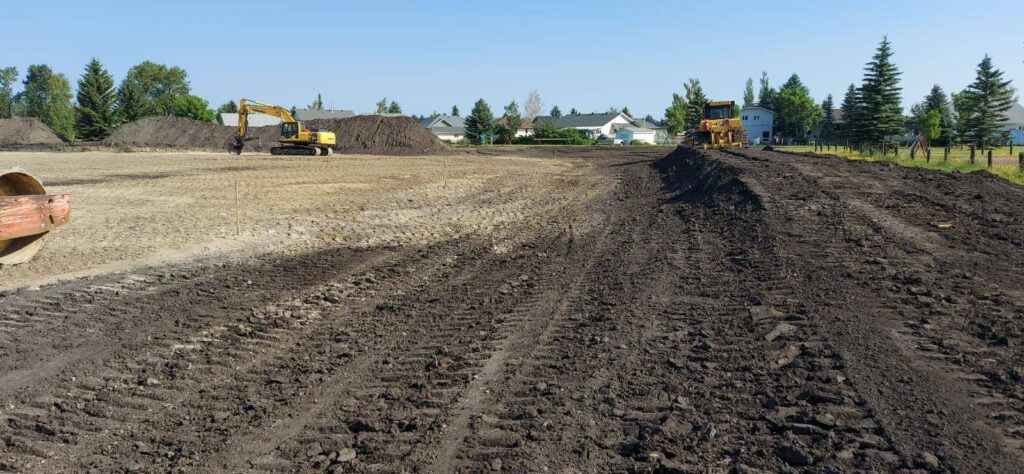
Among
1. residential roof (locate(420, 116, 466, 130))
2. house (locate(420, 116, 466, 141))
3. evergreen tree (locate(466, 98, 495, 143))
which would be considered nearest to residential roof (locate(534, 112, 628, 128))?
house (locate(420, 116, 466, 141))

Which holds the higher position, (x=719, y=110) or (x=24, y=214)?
(x=719, y=110)

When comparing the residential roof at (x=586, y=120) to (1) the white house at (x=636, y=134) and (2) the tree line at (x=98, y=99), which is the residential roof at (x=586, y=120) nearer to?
(1) the white house at (x=636, y=134)

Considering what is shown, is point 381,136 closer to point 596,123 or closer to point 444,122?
point 596,123

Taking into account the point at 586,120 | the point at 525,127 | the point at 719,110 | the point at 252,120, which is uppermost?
the point at 586,120

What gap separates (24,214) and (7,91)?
150459 millimetres

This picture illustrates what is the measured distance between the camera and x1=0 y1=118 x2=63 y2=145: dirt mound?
74875 mm

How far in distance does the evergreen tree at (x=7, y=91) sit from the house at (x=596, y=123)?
93.3 m

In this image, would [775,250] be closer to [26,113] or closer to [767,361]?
[767,361]

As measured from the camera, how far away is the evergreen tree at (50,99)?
376 feet

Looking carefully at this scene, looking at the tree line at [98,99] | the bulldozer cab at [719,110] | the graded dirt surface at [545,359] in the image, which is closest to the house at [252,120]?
the tree line at [98,99]

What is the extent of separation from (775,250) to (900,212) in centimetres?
428

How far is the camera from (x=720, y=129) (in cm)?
4566

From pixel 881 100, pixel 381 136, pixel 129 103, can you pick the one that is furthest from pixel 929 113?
pixel 129 103

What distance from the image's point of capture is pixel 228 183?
2462 cm
